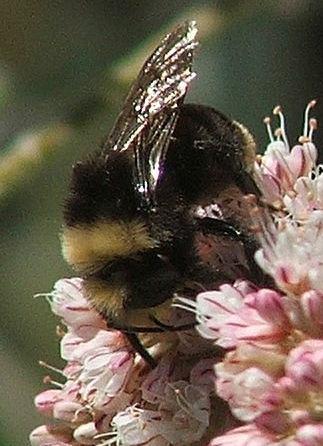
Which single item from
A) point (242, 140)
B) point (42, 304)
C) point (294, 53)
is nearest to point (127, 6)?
point (294, 53)

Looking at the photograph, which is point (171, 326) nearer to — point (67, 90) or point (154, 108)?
point (154, 108)

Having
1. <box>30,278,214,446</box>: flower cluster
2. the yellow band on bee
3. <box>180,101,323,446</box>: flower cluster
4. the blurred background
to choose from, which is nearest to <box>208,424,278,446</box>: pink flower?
<box>180,101,323,446</box>: flower cluster

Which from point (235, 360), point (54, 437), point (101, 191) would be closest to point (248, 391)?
point (235, 360)

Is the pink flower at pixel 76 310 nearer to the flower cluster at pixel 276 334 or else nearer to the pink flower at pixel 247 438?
the flower cluster at pixel 276 334

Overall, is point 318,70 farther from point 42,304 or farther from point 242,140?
point 242,140

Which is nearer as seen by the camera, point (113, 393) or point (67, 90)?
point (113, 393)

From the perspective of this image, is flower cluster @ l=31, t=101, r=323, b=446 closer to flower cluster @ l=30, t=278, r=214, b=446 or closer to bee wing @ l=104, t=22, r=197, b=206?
flower cluster @ l=30, t=278, r=214, b=446
